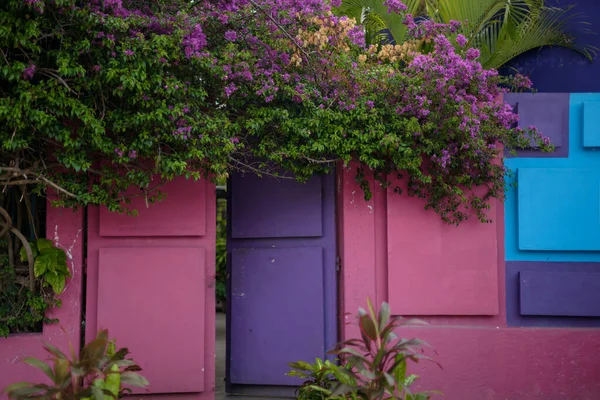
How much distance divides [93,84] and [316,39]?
1.95 meters

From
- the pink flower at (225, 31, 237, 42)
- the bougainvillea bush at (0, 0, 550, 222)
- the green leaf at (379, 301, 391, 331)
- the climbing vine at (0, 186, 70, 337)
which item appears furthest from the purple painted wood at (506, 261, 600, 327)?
the climbing vine at (0, 186, 70, 337)

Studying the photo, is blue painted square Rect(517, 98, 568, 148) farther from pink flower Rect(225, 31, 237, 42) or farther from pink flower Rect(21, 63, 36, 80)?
pink flower Rect(21, 63, 36, 80)

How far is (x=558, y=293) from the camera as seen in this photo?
6457mm

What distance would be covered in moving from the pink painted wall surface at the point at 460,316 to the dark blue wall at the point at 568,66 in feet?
8.73

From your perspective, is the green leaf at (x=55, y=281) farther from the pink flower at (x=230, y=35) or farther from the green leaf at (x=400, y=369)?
the green leaf at (x=400, y=369)

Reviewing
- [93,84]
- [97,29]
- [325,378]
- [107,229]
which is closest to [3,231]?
[107,229]

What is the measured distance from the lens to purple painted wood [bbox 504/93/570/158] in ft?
21.5

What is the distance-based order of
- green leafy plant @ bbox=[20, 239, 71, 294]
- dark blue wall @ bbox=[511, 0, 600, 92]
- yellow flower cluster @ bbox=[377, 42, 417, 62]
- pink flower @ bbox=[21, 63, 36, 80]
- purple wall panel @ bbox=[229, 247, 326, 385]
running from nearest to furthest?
pink flower @ bbox=[21, 63, 36, 80] < green leafy plant @ bbox=[20, 239, 71, 294] < yellow flower cluster @ bbox=[377, 42, 417, 62] < purple wall panel @ bbox=[229, 247, 326, 385] < dark blue wall @ bbox=[511, 0, 600, 92]

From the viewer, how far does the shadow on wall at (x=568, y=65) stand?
8258 millimetres

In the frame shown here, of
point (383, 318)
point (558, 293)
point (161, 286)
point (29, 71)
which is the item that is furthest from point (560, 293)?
point (29, 71)

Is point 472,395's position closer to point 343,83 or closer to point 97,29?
point 343,83

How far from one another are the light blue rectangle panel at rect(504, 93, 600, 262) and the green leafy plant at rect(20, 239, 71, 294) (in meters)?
4.12

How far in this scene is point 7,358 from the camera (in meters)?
5.95

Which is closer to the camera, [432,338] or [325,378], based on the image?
[325,378]
